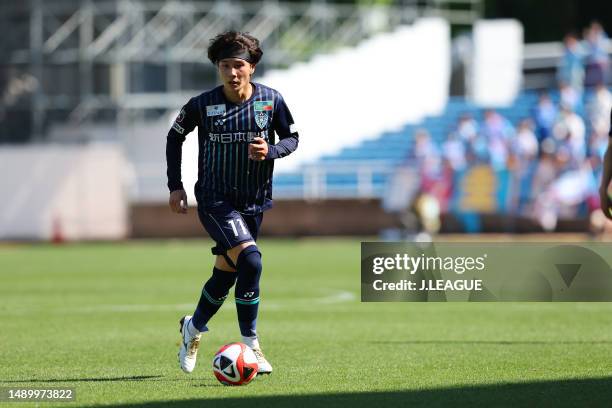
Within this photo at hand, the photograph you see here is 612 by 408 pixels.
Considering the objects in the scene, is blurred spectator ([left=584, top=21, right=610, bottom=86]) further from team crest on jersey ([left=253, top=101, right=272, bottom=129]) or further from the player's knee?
the player's knee

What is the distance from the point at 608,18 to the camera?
5228cm

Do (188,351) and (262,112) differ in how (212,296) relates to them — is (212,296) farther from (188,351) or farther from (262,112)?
(262,112)

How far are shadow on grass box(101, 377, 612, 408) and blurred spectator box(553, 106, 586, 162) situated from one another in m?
24.0

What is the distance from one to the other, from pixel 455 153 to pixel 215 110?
2403 cm

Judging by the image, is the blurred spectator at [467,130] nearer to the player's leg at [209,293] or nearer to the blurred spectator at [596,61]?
the blurred spectator at [596,61]

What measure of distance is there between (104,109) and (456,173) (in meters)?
14.3

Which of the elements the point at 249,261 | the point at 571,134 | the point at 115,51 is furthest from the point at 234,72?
the point at 115,51

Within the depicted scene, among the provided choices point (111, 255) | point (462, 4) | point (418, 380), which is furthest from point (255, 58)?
point (462, 4)

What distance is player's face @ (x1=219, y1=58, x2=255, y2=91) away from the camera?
9109mm

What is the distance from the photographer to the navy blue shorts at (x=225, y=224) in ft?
29.7

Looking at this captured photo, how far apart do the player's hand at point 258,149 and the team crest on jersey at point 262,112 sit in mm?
317

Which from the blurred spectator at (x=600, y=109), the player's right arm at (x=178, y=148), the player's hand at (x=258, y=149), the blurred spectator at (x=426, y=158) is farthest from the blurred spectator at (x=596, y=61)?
the player's hand at (x=258, y=149)

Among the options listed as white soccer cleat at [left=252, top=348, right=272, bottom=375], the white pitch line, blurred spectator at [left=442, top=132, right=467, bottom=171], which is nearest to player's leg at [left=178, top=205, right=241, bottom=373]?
white soccer cleat at [left=252, top=348, right=272, bottom=375]

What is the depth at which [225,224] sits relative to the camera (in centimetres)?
910
